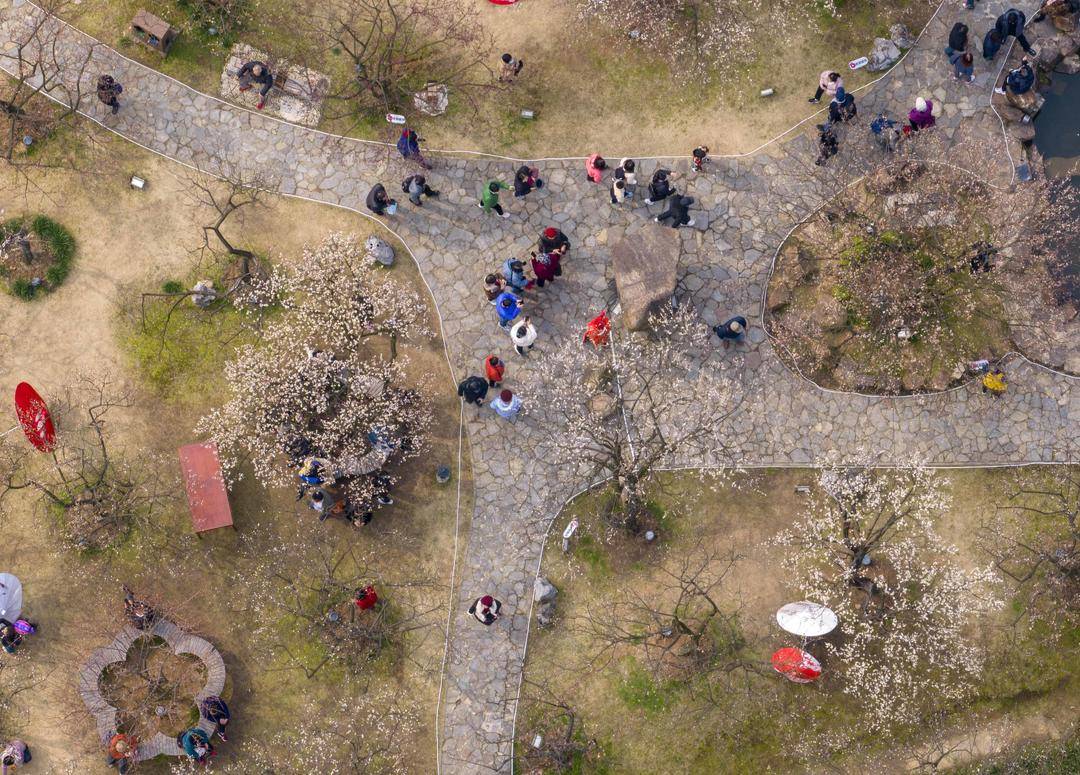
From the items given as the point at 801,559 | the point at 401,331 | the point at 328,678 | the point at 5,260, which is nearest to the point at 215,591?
the point at 328,678

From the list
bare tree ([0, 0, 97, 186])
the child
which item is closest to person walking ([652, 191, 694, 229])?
the child

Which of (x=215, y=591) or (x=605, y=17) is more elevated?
(x=605, y=17)

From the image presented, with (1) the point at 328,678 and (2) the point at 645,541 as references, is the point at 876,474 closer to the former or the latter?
(2) the point at 645,541

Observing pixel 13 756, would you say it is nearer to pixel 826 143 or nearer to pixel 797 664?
pixel 797 664

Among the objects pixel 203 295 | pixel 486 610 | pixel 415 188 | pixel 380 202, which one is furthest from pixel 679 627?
pixel 203 295

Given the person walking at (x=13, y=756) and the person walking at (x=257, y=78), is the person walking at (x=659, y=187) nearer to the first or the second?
the person walking at (x=257, y=78)
